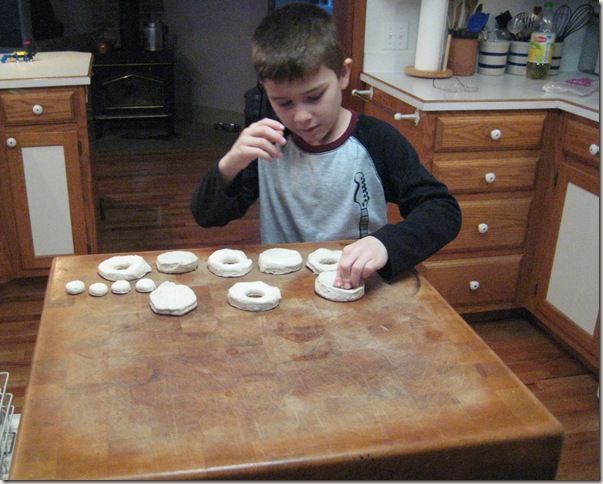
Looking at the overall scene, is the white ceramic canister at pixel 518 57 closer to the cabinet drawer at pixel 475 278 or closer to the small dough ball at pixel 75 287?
the cabinet drawer at pixel 475 278

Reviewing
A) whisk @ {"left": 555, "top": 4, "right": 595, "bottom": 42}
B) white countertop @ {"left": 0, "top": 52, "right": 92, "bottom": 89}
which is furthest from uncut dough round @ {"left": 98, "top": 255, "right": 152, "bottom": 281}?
whisk @ {"left": 555, "top": 4, "right": 595, "bottom": 42}

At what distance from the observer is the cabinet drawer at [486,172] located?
2047 millimetres

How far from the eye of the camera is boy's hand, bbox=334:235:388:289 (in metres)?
0.92

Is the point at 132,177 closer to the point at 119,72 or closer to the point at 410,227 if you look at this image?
the point at 119,72

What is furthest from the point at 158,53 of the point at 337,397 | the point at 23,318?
the point at 337,397

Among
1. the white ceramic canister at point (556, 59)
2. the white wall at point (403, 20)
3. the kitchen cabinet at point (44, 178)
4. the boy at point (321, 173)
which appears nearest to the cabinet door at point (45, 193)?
the kitchen cabinet at point (44, 178)

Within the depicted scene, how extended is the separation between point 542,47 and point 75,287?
2.03 meters

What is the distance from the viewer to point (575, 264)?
2047 millimetres

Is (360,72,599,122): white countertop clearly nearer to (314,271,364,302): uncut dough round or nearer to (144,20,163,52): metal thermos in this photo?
(314,271,364,302): uncut dough round

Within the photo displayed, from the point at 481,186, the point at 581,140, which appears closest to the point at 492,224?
the point at 481,186

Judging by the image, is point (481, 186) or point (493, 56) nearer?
point (481, 186)

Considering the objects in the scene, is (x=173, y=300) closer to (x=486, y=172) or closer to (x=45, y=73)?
(x=486, y=172)

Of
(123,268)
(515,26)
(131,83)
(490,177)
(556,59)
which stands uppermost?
(515,26)

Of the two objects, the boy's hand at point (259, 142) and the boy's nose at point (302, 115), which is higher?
the boy's nose at point (302, 115)
